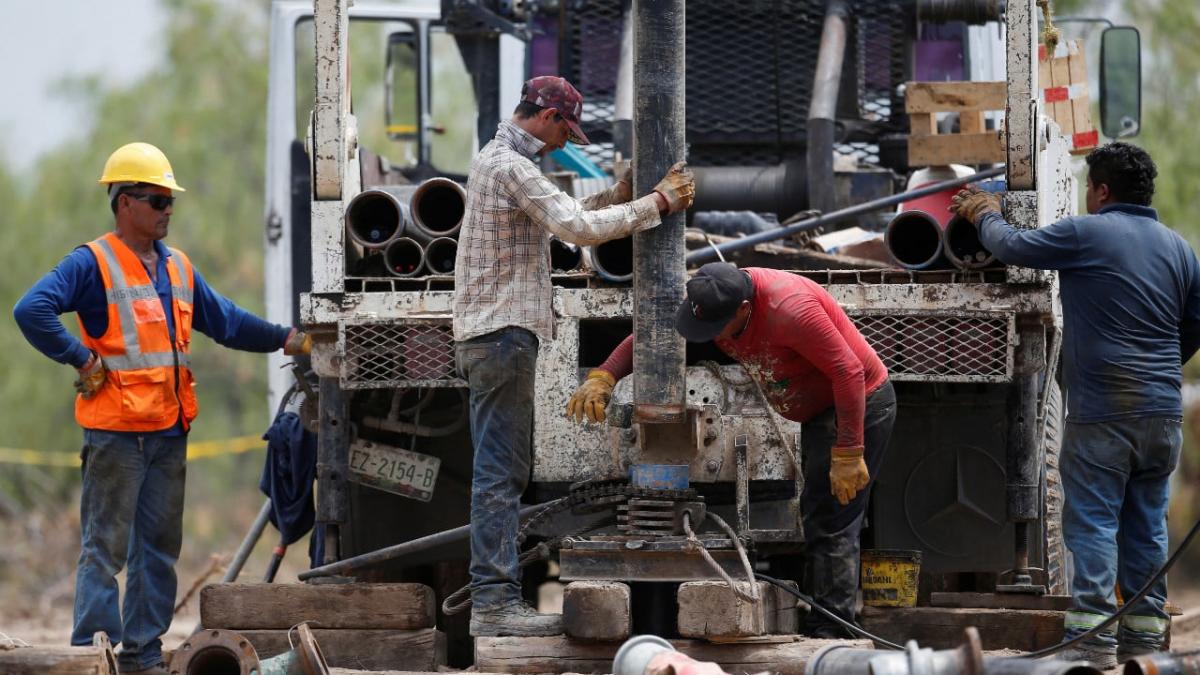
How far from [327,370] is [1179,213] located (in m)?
10.3

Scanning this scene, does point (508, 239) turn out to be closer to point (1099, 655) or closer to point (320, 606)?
point (320, 606)

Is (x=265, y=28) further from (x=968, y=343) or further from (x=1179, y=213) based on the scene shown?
(x=968, y=343)

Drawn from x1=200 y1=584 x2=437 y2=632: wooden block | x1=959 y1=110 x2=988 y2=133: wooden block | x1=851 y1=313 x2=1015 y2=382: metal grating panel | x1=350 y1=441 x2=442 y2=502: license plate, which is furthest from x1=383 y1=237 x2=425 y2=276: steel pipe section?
x1=959 y1=110 x2=988 y2=133: wooden block

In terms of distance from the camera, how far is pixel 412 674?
Result: 5.00m

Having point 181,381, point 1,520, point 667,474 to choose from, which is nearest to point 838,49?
point 667,474

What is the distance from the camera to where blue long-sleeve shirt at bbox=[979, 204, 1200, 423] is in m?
5.23

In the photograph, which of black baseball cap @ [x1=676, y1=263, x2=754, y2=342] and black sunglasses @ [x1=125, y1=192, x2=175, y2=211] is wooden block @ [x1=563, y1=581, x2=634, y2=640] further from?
black sunglasses @ [x1=125, y1=192, x2=175, y2=211]

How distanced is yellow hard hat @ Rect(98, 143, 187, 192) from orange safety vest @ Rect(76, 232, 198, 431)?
20 cm

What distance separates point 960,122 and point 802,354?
1846 millimetres

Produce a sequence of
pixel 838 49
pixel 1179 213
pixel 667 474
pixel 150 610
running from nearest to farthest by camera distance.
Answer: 1. pixel 667 474
2. pixel 150 610
3. pixel 838 49
4. pixel 1179 213

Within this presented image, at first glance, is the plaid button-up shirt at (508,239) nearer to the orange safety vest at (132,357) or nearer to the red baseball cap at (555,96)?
the red baseball cap at (555,96)

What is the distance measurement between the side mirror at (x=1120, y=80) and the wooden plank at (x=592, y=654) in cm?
348

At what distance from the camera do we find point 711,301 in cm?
503

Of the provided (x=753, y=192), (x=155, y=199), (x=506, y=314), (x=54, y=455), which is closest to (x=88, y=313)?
(x=155, y=199)
